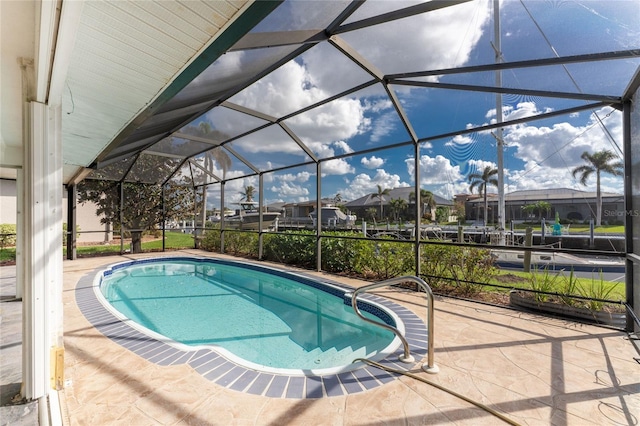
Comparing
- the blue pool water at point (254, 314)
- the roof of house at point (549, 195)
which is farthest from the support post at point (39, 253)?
the roof of house at point (549, 195)

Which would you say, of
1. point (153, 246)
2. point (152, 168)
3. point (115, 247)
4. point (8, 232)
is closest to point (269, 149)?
point (152, 168)

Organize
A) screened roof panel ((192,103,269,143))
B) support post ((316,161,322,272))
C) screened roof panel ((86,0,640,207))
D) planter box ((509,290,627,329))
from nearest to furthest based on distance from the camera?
screened roof panel ((86,0,640,207)) < planter box ((509,290,627,329)) < screened roof panel ((192,103,269,143)) < support post ((316,161,322,272))

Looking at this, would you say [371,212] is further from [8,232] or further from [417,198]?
[8,232]

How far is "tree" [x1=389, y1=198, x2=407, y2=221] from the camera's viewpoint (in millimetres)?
14791

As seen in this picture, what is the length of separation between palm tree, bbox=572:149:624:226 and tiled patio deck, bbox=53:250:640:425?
196 cm

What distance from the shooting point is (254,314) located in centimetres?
538

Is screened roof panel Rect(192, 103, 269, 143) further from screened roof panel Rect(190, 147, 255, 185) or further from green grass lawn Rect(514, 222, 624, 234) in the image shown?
green grass lawn Rect(514, 222, 624, 234)

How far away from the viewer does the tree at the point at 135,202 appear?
10.5 metres

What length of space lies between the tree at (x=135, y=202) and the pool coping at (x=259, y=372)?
8078 millimetres

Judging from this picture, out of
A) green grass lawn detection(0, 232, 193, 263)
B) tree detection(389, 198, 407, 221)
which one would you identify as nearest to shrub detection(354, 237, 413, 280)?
tree detection(389, 198, 407, 221)

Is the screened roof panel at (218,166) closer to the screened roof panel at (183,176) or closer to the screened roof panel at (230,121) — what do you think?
the screened roof panel at (183,176)

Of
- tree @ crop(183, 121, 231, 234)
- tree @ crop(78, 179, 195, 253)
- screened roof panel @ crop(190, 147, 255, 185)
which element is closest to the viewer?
tree @ crop(183, 121, 231, 234)

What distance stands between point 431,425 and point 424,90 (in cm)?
447

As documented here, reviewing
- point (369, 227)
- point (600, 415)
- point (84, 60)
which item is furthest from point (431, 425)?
point (369, 227)
